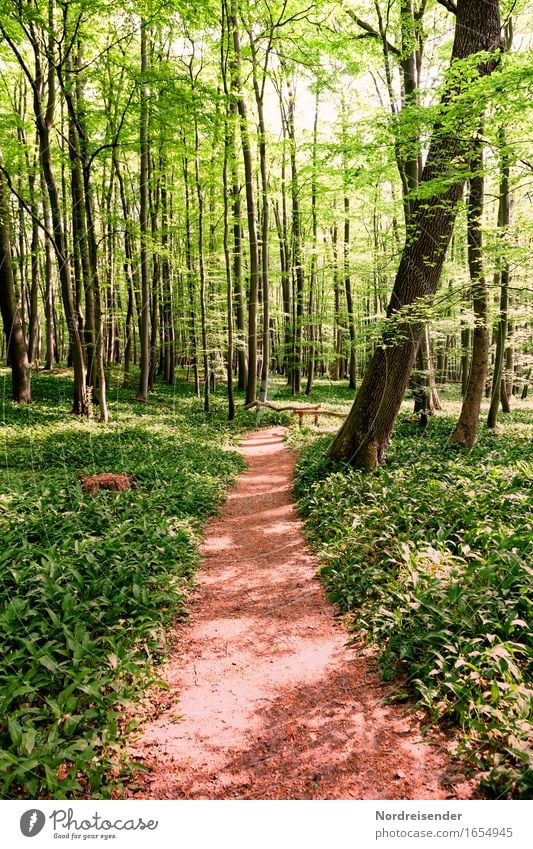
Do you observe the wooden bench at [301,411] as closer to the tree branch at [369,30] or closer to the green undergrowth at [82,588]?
the green undergrowth at [82,588]

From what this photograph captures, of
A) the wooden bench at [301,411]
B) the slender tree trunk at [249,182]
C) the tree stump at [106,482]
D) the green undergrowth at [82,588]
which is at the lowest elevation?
the green undergrowth at [82,588]

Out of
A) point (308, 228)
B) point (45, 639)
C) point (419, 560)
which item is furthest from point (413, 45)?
point (308, 228)

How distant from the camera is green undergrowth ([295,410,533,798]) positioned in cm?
289

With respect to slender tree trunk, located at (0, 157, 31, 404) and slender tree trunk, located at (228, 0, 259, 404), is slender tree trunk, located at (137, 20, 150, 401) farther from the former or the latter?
slender tree trunk, located at (0, 157, 31, 404)

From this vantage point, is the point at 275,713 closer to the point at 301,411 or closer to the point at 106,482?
the point at 106,482

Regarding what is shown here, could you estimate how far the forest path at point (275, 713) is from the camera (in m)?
2.67

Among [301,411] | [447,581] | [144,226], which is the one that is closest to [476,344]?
[301,411]

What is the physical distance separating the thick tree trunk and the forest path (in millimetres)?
3418

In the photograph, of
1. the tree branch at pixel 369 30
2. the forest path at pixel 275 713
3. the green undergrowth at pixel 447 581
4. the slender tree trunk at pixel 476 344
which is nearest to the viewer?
the forest path at pixel 275 713

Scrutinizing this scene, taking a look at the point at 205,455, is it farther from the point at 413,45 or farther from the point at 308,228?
the point at 308,228

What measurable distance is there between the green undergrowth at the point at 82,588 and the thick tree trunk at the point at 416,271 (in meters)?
2.94

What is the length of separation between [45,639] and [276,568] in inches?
111

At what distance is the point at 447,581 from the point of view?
4.32 metres

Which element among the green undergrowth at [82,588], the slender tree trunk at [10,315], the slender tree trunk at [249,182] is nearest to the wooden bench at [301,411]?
the slender tree trunk at [249,182]
